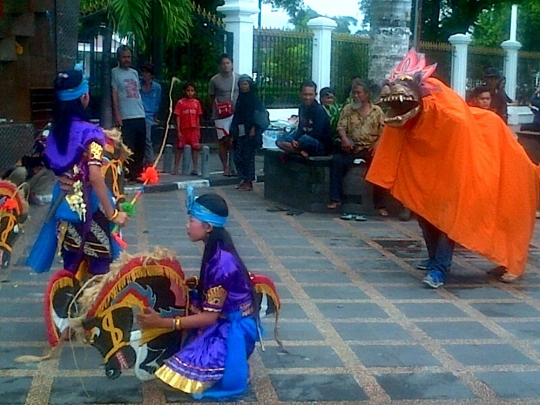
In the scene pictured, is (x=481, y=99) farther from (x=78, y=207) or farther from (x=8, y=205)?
(x=8, y=205)

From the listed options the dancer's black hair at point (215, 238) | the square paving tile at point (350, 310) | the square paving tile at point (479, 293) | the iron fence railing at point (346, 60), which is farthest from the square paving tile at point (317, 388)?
the iron fence railing at point (346, 60)

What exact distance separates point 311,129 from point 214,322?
242 inches

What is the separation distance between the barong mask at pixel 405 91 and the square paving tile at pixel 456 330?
1667mm

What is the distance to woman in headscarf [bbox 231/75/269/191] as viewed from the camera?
11617mm

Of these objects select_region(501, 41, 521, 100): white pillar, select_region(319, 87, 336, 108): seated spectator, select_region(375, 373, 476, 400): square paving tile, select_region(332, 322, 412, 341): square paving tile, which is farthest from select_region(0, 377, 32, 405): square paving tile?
select_region(501, 41, 521, 100): white pillar

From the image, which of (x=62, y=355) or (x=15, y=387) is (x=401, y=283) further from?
(x=15, y=387)

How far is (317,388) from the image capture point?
4.82 meters

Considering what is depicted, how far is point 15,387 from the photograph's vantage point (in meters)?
4.70

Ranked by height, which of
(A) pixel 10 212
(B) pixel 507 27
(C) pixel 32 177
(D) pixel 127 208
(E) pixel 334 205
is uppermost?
(B) pixel 507 27

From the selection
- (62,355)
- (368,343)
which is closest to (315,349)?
(368,343)

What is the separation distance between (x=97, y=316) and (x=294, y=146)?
20.7ft

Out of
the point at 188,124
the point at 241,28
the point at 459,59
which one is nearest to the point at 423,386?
the point at 188,124

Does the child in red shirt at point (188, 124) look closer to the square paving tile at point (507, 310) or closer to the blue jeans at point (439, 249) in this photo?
the blue jeans at point (439, 249)

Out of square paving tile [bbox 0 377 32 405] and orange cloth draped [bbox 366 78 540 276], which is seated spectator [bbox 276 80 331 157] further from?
square paving tile [bbox 0 377 32 405]
